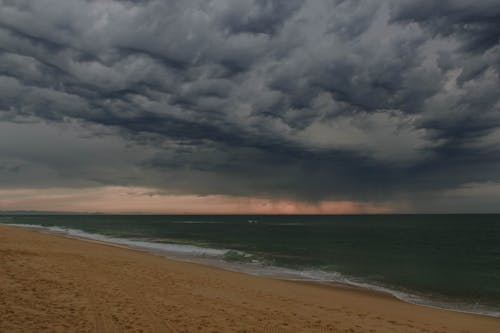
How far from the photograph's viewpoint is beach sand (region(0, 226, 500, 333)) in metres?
9.55

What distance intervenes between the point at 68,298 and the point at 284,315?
23.2ft

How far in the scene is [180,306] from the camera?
11.9m

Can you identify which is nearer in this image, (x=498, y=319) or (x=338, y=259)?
(x=498, y=319)

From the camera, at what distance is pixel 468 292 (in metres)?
20.6

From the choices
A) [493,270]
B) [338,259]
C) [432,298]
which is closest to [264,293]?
[432,298]

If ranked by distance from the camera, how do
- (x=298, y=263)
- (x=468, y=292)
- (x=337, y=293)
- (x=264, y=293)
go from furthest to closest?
(x=298, y=263)
(x=468, y=292)
(x=337, y=293)
(x=264, y=293)

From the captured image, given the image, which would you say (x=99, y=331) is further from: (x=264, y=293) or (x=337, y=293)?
(x=337, y=293)

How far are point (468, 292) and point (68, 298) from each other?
21.1m

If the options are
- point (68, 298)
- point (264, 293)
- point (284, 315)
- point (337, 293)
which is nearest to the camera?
point (68, 298)

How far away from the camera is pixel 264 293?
15914mm

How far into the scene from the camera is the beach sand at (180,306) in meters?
9.55

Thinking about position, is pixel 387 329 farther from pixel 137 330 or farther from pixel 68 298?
pixel 68 298

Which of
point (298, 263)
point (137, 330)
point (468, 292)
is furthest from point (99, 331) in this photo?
point (298, 263)

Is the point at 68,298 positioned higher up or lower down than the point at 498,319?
higher up
